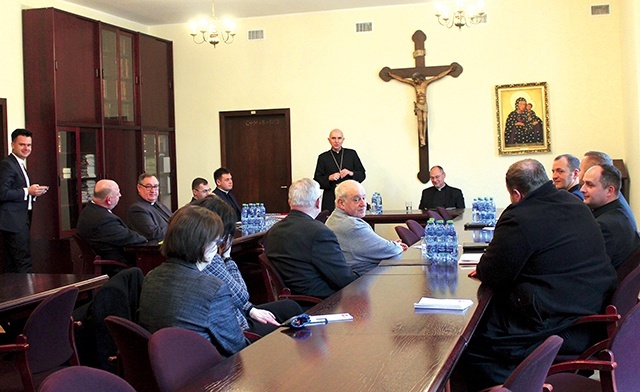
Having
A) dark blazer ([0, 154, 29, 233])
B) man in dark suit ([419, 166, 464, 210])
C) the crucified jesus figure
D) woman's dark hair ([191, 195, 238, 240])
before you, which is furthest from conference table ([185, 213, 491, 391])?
the crucified jesus figure

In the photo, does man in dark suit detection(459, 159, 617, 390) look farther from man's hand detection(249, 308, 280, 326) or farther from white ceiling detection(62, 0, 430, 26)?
white ceiling detection(62, 0, 430, 26)

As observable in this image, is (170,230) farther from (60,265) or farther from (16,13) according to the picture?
(16,13)

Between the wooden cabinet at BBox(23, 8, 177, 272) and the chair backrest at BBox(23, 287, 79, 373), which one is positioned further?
the wooden cabinet at BBox(23, 8, 177, 272)

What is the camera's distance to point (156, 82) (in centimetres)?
1113

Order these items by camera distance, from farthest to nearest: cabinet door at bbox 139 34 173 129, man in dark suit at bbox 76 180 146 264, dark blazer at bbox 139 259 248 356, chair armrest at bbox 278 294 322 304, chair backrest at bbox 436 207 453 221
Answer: cabinet door at bbox 139 34 173 129
chair backrest at bbox 436 207 453 221
man in dark suit at bbox 76 180 146 264
chair armrest at bbox 278 294 322 304
dark blazer at bbox 139 259 248 356

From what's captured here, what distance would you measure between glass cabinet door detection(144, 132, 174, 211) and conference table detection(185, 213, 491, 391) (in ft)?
25.5

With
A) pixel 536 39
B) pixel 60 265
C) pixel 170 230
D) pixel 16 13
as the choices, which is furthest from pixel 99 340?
pixel 536 39

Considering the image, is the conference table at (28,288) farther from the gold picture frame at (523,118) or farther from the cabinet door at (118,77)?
the gold picture frame at (523,118)

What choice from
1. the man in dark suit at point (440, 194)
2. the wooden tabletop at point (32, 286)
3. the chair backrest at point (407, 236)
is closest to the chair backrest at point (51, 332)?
the wooden tabletop at point (32, 286)

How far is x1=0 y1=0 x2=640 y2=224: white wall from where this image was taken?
403 inches

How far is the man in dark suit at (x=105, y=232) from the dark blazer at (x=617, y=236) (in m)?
3.69

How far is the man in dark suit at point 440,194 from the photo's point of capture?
9.85 metres

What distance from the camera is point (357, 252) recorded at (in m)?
4.98

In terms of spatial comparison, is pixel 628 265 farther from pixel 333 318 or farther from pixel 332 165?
pixel 332 165
